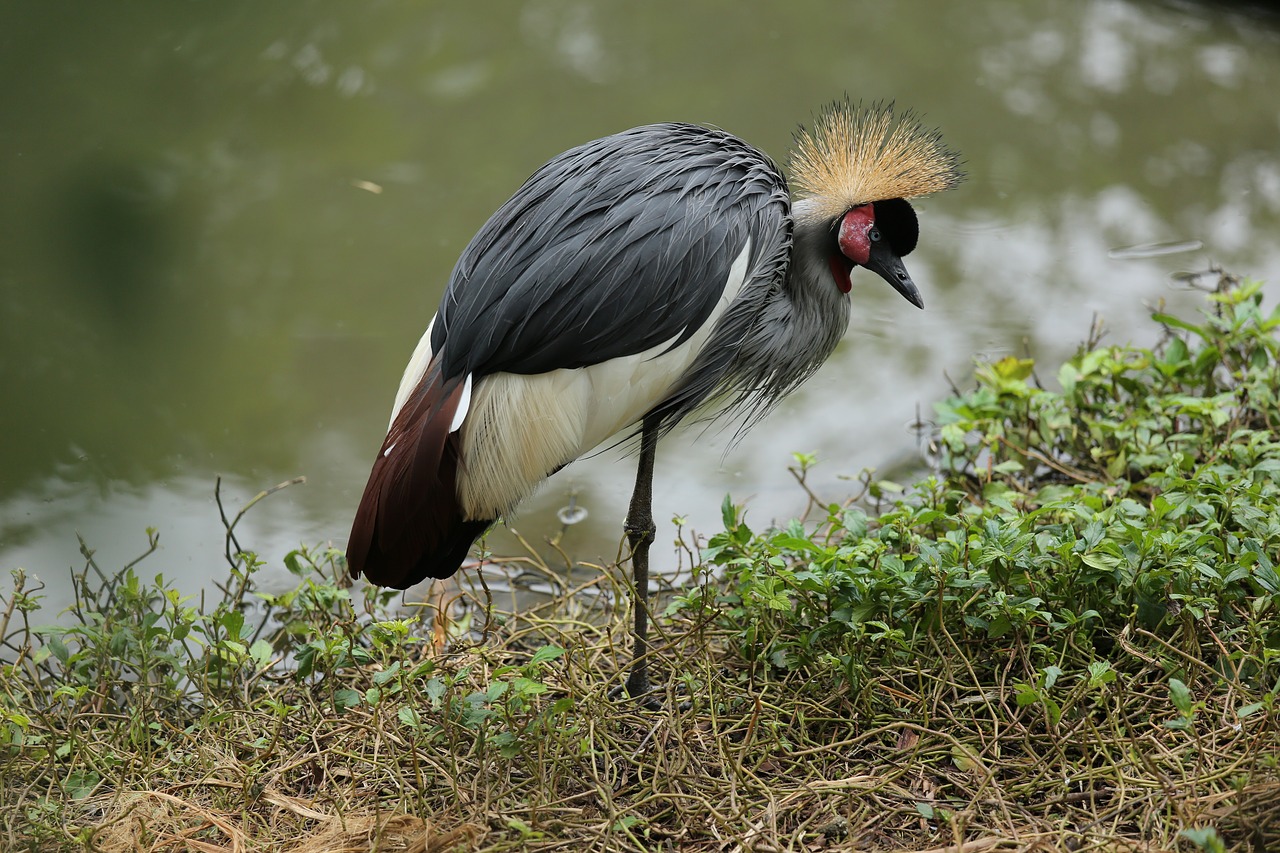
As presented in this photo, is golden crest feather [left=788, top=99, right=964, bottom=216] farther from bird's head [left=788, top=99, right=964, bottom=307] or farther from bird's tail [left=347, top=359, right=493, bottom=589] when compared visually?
bird's tail [left=347, top=359, right=493, bottom=589]

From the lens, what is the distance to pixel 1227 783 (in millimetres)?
1917

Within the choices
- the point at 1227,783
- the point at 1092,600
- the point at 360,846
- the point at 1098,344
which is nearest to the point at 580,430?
the point at 360,846

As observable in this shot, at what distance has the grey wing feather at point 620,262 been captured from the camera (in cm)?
199

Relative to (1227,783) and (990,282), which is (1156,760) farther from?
(990,282)

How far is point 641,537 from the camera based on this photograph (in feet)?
7.58

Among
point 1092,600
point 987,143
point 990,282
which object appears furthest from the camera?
point 987,143

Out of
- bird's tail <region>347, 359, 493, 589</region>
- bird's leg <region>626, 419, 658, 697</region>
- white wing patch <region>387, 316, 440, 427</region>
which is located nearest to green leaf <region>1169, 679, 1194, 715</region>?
bird's leg <region>626, 419, 658, 697</region>

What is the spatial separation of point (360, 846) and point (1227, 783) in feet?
4.68

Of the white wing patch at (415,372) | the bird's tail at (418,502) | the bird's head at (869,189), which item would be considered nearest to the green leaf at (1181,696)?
the bird's head at (869,189)

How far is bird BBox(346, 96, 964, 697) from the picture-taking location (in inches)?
78.3

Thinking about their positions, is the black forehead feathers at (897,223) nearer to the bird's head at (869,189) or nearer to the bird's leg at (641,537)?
the bird's head at (869,189)

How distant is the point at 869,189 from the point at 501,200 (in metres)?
2.12

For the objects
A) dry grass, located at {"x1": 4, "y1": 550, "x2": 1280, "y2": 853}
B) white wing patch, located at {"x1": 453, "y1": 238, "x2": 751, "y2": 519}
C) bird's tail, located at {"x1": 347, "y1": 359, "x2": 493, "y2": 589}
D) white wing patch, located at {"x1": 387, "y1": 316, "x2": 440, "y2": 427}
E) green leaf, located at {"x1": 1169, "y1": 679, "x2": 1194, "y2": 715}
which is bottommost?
green leaf, located at {"x1": 1169, "y1": 679, "x2": 1194, "y2": 715}

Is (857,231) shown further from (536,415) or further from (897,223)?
(536,415)
